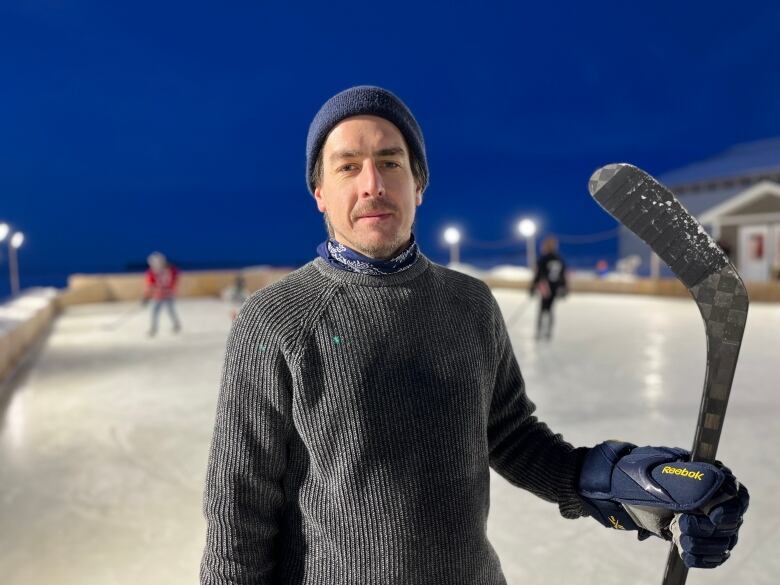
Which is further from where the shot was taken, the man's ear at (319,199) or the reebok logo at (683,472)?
the man's ear at (319,199)

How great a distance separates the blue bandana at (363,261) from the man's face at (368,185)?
0.04 feet

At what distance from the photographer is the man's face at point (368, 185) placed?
1051 millimetres

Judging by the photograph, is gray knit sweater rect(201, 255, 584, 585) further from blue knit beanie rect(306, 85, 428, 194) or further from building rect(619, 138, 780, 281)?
building rect(619, 138, 780, 281)

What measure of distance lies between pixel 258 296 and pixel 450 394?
41 cm

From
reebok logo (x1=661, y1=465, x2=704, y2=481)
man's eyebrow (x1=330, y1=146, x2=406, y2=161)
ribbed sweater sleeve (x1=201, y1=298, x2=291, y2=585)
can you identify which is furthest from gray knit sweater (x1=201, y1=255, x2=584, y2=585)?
reebok logo (x1=661, y1=465, x2=704, y2=481)

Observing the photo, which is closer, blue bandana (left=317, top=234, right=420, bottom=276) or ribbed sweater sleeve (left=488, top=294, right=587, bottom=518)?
blue bandana (left=317, top=234, right=420, bottom=276)

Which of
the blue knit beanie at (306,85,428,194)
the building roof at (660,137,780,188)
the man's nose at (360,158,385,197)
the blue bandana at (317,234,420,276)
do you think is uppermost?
the building roof at (660,137,780,188)

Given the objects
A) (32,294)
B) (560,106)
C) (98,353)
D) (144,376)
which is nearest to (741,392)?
(144,376)

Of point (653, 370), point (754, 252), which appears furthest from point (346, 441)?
point (754, 252)

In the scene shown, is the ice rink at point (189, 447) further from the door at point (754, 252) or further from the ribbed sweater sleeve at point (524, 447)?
the door at point (754, 252)

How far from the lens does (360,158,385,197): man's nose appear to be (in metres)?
1.04

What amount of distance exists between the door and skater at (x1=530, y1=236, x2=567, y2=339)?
1004cm

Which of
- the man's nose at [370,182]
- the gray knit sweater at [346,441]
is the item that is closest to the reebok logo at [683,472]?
the gray knit sweater at [346,441]

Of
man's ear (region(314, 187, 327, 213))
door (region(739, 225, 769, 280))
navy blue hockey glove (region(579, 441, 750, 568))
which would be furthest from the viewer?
door (region(739, 225, 769, 280))
